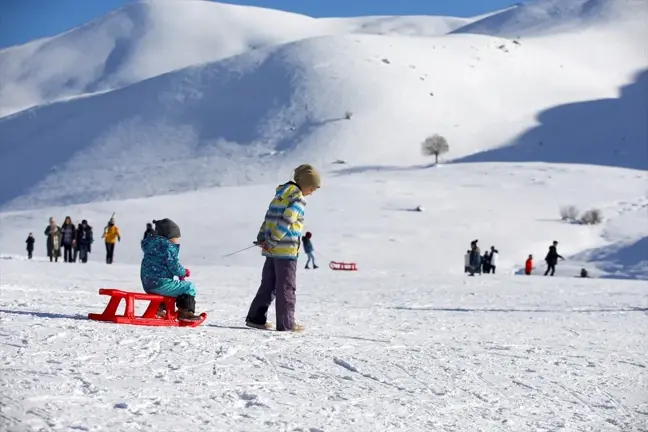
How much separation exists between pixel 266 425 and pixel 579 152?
7824 cm

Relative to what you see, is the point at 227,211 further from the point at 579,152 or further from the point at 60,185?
the point at 579,152

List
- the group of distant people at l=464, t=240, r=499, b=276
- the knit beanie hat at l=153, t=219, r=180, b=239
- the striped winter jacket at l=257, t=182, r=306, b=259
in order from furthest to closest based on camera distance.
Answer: the group of distant people at l=464, t=240, r=499, b=276
the knit beanie hat at l=153, t=219, r=180, b=239
the striped winter jacket at l=257, t=182, r=306, b=259

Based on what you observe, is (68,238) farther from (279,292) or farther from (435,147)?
(435,147)

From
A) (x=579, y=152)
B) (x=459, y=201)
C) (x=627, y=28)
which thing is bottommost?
(x=459, y=201)

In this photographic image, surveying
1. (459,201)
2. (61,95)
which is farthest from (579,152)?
(61,95)

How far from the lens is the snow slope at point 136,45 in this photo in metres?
166

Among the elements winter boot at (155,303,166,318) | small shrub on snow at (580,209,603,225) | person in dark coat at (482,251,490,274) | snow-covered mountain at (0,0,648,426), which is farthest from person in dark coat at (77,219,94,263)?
small shrub on snow at (580,209,603,225)

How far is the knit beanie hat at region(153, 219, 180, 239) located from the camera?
840 cm

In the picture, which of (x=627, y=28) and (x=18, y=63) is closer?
(x=627, y=28)

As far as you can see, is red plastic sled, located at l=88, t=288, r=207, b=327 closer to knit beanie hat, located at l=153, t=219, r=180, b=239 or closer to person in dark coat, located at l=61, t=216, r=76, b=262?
knit beanie hat, located at l=153, t=219, r=180, b=239

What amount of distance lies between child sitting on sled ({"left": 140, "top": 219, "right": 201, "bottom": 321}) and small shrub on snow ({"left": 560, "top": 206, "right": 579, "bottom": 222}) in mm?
43062

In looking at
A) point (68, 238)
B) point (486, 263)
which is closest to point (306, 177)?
point (68, 238)

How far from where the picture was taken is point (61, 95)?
537ft

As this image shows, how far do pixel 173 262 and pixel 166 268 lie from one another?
4.6 inches
